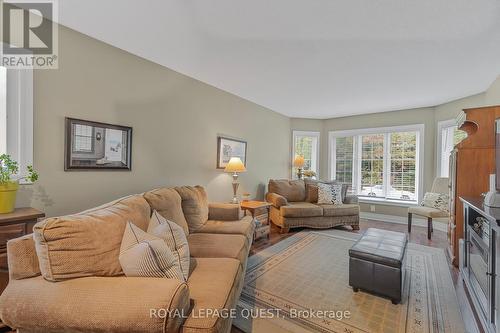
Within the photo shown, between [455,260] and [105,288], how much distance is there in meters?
3.64

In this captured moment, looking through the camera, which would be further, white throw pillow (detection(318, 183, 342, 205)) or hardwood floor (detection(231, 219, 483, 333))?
white throw pillow (detection(318, 183, 342, 205))

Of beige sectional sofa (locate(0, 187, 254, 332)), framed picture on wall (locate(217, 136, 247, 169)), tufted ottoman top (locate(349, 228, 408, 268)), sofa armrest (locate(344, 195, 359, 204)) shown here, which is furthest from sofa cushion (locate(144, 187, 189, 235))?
sofa armrest (locate(344, 195, 359, 204))

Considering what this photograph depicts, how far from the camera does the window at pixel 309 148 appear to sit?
20.0 feet

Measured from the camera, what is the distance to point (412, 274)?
103 inches

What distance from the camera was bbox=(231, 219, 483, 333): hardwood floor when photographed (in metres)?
1.88

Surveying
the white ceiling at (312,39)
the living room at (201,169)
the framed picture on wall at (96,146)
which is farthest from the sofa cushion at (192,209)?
the white ceiling at (312,39)

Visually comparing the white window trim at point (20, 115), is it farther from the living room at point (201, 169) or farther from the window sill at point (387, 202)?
the window sill at point (387, 202)

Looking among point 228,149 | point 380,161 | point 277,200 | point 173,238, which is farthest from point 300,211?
point 173,238

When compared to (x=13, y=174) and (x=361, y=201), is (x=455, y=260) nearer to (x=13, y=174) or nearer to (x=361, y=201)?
(x=361, y=201)

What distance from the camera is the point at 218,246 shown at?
6.93 feet

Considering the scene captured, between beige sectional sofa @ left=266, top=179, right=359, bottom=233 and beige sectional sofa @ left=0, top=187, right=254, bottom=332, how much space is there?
2732 mm

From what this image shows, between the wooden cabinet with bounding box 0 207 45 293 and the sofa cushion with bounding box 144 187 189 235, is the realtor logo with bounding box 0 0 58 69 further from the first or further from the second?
the sofa cushion with bounding box 144 187 189 235

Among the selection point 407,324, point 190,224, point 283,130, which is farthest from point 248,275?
point 283,130

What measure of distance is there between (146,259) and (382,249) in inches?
81.8
